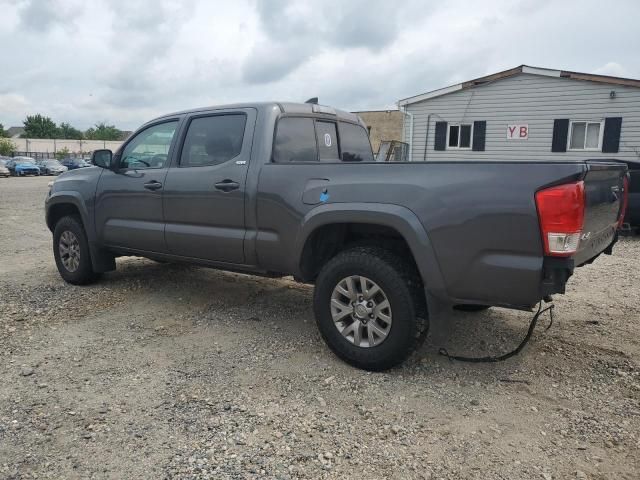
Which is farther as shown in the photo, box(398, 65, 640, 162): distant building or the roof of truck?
box(398, 65, 640, 162): distant building

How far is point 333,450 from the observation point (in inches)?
106

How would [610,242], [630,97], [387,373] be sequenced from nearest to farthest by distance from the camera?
[387,373], [610,242], [630,97]

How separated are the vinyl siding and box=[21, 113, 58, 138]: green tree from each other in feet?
285

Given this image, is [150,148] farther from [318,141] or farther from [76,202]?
[318,141]

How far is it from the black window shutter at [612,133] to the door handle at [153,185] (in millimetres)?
12902

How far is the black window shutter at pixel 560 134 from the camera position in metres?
14.1

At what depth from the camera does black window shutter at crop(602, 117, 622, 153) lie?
13.4m

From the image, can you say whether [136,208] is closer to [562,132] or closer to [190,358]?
[190,358]

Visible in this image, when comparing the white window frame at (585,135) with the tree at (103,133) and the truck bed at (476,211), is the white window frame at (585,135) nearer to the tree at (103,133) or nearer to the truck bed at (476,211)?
the truck bed at (476,211)

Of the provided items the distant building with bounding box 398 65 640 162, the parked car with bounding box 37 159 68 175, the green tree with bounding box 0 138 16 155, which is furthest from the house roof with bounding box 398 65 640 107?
the green tree with bounding box 0 138 16 155

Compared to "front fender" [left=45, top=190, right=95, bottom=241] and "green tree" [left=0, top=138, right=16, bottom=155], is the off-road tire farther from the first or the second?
"green tree" [left=0, top=138, right=16, bottom=155]

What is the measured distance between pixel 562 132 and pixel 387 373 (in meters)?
13.0

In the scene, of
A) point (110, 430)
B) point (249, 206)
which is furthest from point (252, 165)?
point (110, 430)

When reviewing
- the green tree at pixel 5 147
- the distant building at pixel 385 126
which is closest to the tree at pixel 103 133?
the green tree at pixel 5 147
